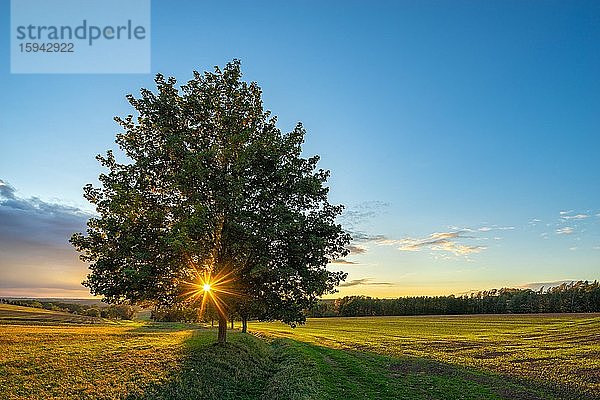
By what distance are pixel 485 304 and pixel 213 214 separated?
162253mm

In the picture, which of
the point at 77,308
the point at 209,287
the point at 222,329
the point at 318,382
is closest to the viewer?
the point at 318,382

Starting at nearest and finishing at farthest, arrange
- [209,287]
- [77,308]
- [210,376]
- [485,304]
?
[210,376] < [209,287] < [77,308] < [485,304]

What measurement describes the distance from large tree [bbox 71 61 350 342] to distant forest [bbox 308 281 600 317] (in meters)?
117

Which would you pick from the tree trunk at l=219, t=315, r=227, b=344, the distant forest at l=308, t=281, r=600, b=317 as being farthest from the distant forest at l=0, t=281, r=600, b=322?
the tree trunk at l=219, t=315, r=227, b=344

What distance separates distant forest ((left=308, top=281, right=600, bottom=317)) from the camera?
155m

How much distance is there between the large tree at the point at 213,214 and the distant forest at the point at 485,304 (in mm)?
117214

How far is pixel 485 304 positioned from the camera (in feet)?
542

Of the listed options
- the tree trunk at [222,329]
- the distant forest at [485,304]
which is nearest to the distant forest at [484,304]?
the distant forest at [485,304]

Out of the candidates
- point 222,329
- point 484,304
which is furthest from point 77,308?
point 484,304

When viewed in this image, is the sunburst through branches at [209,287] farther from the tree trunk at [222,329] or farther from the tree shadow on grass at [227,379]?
the tree shadow on grass at [227,379]

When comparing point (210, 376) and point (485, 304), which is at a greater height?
point (210, 376)

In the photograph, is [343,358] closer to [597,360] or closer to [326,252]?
[326,252]

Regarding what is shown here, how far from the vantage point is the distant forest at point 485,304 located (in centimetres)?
15462

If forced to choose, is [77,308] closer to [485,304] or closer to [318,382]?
[318,382]
